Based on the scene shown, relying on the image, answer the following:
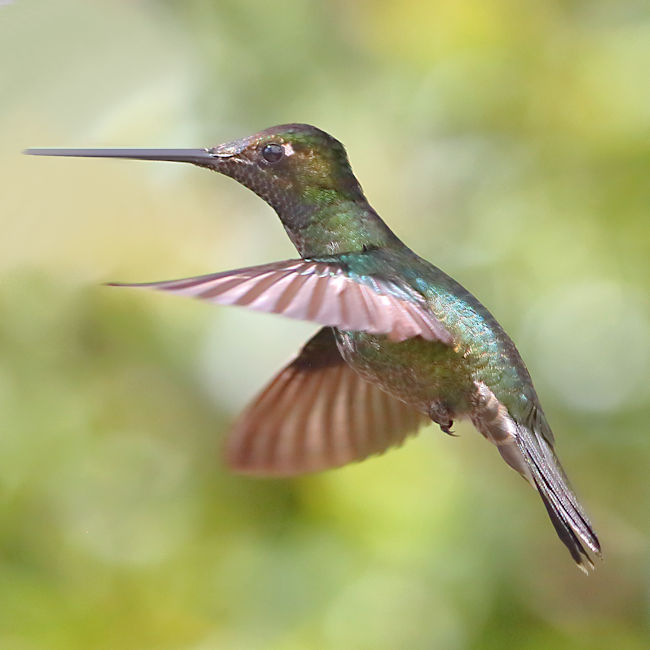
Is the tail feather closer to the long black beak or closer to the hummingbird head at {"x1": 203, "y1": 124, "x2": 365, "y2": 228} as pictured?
the hummingbird head at {"x1": 203, "y1": 124, "x2": 365, "y2": 228}

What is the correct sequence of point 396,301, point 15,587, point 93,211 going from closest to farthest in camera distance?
point 396,301
point 15,587
point 93,211

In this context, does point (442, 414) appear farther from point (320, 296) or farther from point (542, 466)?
point (320, 296)

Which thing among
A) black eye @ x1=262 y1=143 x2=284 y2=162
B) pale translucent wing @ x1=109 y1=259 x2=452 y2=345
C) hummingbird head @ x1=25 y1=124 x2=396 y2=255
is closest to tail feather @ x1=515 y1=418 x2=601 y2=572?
pale translucent wing @ x1=109 y1=259 x2=452 y2=345

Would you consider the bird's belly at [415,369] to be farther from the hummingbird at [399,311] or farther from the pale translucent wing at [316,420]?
the pale translucent wing at [316,420]

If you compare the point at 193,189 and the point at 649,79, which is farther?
the point at 193,189

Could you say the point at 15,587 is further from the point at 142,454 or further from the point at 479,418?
the point at 479,418

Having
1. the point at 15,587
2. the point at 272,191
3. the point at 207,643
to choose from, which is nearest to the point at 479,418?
the point at 272,191
